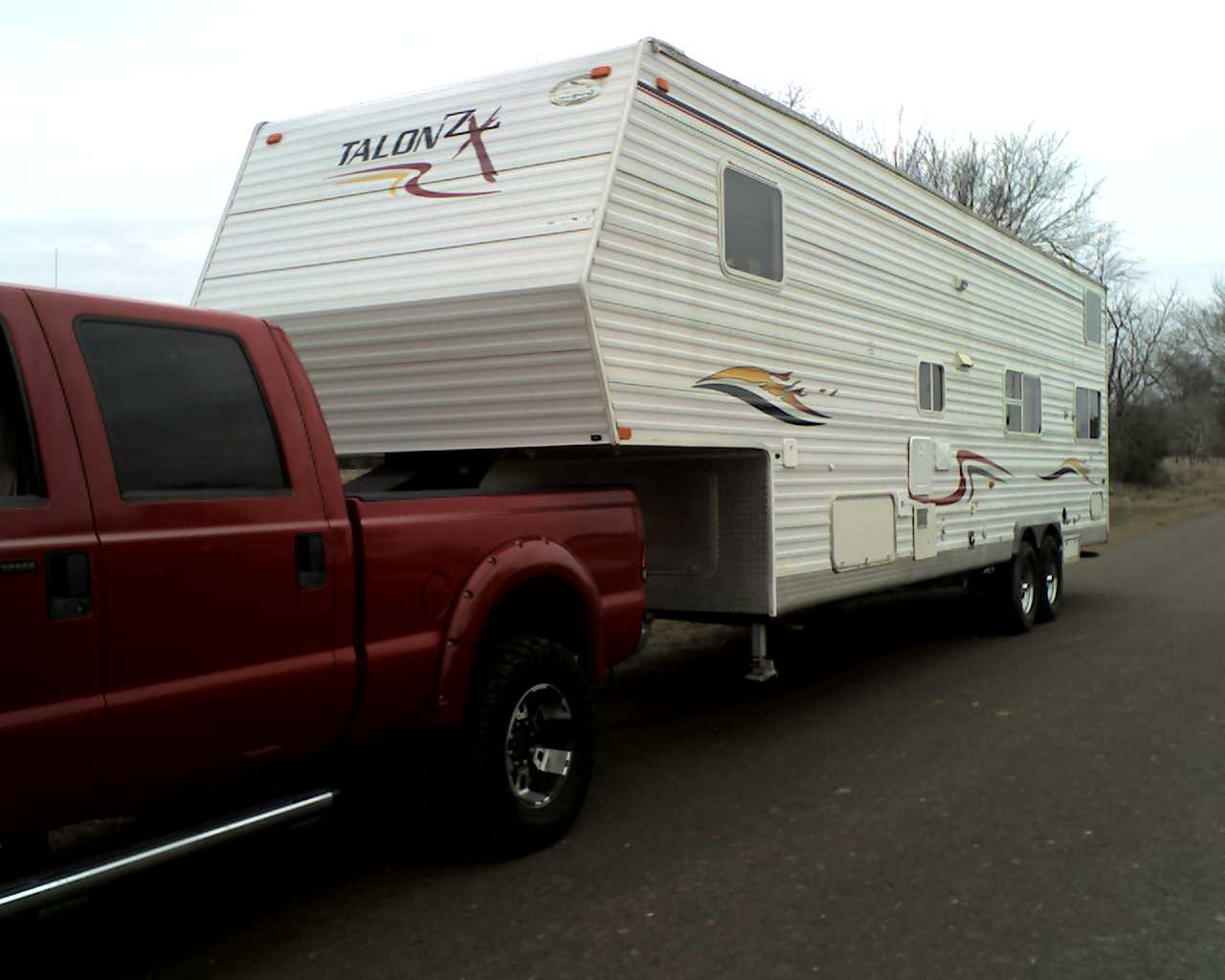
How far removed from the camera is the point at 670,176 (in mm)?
6039

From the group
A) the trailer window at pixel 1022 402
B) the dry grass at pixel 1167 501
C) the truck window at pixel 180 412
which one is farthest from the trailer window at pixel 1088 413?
the truck window at pixel 180 412

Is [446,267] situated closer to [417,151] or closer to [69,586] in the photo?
[417,151]

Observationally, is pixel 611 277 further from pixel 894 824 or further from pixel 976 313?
pixel 976 313

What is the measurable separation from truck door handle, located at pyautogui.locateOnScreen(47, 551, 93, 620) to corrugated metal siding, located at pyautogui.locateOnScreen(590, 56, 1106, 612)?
2.80m

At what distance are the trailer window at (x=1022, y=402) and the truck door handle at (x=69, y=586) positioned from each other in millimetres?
8608

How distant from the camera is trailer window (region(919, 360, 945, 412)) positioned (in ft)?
28.8

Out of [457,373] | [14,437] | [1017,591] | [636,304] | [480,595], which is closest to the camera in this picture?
[14,437]

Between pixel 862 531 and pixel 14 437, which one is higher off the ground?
pixel 14 437

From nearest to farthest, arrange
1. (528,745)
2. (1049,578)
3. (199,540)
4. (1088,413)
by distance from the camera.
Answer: (199,540) → (528,745) → (1049,578) → (1088,413)

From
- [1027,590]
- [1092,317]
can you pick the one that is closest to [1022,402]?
[1027,590]

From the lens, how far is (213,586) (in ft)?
11.6

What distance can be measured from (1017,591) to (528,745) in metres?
6.80

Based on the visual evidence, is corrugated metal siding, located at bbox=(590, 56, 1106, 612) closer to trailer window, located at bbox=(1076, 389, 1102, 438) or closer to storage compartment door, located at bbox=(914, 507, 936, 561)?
storage compartment door, located at bbox=(914, 507, 936, 561)

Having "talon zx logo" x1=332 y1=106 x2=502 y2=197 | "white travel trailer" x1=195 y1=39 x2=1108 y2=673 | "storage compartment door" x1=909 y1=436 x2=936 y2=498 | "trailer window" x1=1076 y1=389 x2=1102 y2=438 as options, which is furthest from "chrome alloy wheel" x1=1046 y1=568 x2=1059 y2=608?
"talon zx logo" x1=332 y1=106 x2=502 y2=197
